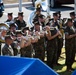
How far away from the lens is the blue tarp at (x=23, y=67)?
7.15 metres

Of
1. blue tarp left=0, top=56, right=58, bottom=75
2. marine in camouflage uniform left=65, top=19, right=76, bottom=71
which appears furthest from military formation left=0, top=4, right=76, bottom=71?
blue tarp left=0, top=56, right=58, bottom=75

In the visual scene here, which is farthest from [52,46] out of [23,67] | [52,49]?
[23,67]

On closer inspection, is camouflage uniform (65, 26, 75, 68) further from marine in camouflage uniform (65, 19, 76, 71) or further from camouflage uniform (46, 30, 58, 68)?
camouflage uniform (46, 30, 58, 68)

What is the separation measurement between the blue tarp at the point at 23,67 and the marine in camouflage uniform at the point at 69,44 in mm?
3736

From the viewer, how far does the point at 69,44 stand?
11.2 m

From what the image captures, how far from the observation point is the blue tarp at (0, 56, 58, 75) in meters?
7.15

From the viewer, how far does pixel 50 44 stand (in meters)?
11.1

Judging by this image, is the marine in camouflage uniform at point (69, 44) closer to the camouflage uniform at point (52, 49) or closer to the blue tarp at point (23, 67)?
the camouflage uniform at point (52, 49)

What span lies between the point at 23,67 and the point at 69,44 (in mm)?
4140

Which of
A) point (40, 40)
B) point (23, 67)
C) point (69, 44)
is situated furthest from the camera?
point (69, 44)

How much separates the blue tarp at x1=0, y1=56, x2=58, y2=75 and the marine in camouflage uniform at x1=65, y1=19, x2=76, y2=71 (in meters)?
3.74

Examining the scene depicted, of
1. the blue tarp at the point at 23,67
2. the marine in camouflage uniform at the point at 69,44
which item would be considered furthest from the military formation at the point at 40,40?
the blue tarp at the point at 23,67

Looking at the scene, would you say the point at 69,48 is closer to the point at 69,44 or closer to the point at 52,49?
the point at 69,44

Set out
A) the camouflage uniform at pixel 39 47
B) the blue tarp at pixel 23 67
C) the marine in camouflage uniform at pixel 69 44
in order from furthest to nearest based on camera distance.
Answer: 1. the marine in camouflage uniform at pixel 69 44
2. the camouflage uniform at pixel 39 47
3. the blue tarp at pixel 23 67
